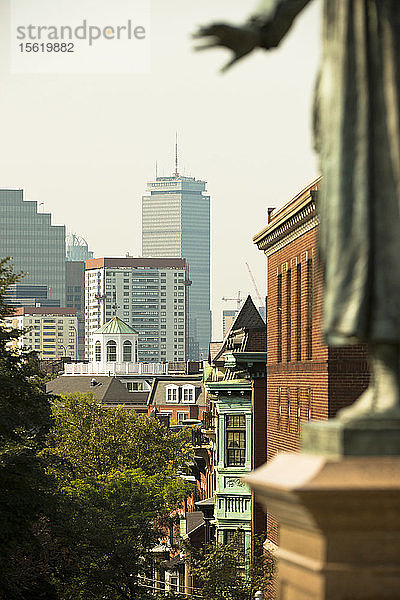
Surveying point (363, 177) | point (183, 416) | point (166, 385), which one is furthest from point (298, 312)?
point (166, 385)

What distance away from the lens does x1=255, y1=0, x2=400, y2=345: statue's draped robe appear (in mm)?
6375

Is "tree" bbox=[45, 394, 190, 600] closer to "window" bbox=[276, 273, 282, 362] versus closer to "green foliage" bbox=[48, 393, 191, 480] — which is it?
"green foliage" bbox=[48, 393, 191, 480]

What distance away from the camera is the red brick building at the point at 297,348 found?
107ft

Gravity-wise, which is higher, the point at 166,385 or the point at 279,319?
the point at 279,319

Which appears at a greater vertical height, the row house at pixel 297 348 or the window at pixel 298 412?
the row house at pixel 297 348

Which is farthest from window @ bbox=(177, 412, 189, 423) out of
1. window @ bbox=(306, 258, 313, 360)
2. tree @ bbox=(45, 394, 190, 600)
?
window @ bbox=(306, 258, 313, 360)

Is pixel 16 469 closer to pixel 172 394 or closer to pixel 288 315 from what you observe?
pixel 288 315

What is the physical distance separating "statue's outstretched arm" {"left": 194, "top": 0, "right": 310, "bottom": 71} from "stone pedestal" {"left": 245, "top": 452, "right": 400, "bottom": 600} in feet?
7.99

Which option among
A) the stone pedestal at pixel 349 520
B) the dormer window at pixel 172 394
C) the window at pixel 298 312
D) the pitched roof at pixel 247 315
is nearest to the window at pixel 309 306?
the window at pixel 298 312

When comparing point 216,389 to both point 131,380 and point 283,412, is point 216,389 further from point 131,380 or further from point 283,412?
point 131,380

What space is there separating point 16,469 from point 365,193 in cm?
2928

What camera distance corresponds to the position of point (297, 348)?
124ft

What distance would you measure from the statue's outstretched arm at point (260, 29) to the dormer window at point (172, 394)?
13599cm

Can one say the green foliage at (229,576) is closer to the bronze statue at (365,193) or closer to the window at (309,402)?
the window at (309,402)
